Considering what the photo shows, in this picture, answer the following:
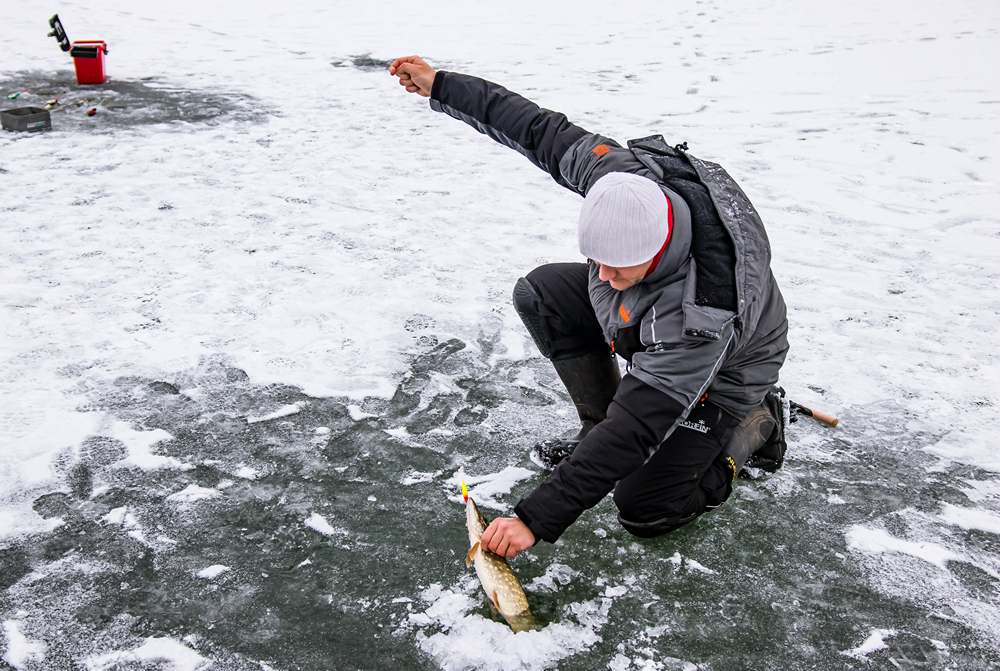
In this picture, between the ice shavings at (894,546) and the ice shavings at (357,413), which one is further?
the ice shavings at (357,413)

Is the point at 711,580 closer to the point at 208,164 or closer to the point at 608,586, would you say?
the point at 608,586

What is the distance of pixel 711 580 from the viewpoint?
256 cm

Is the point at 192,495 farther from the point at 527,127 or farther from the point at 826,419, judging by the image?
the point at 826,419

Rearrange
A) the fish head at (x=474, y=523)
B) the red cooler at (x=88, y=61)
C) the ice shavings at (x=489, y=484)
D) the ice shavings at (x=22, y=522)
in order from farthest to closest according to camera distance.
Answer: the red cooler at (x=88, y=61), the ice shavings at (x=489, y=484), the ice shavings at (x=22, y=522), the fish head at (x=474, y=523)

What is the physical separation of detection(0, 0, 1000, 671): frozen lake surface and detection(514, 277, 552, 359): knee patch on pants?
389mm

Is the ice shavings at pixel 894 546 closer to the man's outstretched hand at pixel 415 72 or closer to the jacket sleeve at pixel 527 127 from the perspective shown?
the jacket sleeve at pixel 527 127

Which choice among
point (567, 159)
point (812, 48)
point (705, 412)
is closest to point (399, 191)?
point (567, 159)

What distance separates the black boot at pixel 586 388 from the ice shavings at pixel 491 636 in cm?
69

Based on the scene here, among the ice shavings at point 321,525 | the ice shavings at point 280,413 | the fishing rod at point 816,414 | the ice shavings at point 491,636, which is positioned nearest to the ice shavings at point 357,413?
the ice shavings at point 280,413

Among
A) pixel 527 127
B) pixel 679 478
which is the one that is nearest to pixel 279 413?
pixel 527 127

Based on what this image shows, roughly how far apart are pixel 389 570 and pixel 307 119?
17.0ft

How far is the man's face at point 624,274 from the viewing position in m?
2.29

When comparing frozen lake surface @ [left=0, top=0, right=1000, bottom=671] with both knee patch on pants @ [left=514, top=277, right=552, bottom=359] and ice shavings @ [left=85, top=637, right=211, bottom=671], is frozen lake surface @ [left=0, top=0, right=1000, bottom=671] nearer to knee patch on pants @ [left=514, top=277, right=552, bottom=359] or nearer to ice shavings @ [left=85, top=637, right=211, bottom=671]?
ice shavings @ [left=85, top=637, right=211, bottom=671]

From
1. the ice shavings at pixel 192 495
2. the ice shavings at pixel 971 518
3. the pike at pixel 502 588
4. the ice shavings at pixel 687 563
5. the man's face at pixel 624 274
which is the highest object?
the man's face at pixel 624 274
